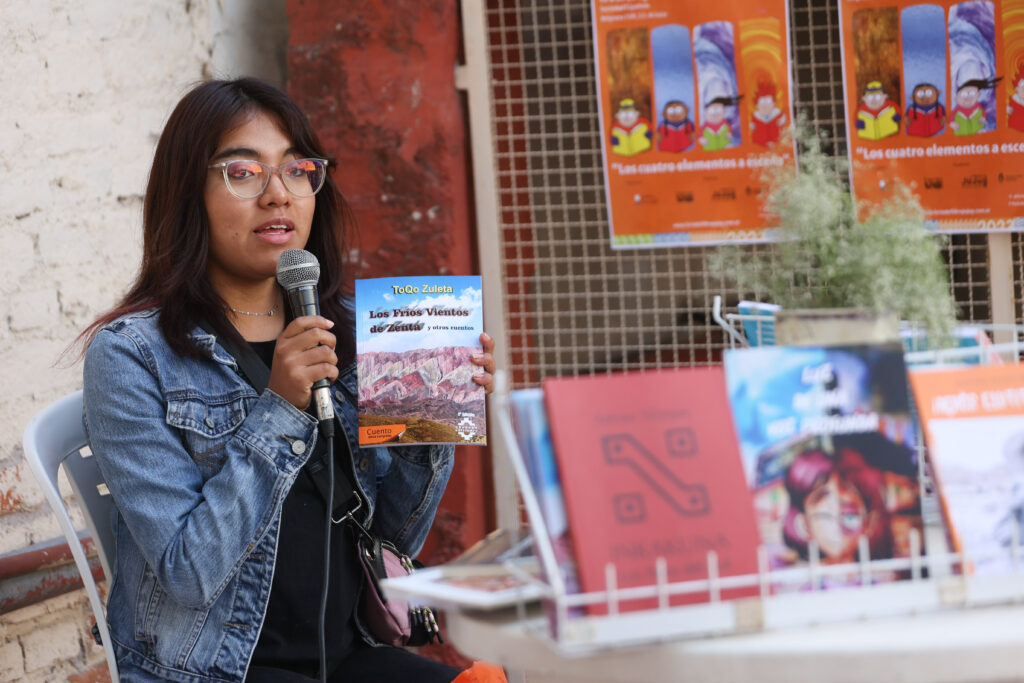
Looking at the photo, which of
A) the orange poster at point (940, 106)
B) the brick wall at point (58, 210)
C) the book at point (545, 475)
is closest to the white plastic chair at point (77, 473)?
the brick wall at point (58, 210)

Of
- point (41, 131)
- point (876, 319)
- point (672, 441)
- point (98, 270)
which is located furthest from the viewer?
point (98, 270)

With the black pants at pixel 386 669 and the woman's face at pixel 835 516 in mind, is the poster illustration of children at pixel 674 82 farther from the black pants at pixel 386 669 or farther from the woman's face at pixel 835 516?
the woman's face at pixel 835 516

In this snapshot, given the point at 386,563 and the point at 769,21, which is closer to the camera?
the point at 386,563

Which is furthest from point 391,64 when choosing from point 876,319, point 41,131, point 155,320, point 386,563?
point 876,319

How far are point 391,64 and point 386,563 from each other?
184 centimetres

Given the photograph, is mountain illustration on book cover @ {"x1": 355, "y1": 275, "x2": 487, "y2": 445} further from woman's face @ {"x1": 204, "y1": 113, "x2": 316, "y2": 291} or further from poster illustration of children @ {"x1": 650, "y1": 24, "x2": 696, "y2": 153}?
poster illustration of children @ {"x1": 650, "y1": 24, "x2": 696, "y2": 153}

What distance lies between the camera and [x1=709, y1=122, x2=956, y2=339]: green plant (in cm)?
122

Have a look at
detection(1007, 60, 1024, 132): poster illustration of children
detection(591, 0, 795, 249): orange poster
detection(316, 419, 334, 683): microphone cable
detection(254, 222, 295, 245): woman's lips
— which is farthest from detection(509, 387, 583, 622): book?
detection(1007, 60, 1024, 132): poster illustration of children

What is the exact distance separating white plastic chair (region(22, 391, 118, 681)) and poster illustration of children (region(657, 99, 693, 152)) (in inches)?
73.8

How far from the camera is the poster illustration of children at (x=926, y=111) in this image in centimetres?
308

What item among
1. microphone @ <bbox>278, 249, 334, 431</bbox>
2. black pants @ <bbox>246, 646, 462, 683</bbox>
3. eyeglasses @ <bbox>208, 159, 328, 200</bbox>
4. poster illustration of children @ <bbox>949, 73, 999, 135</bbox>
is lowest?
black pants @ <bbox>246, 646, 462, 683</bbox>

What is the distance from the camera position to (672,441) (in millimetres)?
1052

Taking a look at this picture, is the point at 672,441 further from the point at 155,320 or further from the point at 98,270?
the point at 98,270

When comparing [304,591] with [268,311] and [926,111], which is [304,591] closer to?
[268,311]
